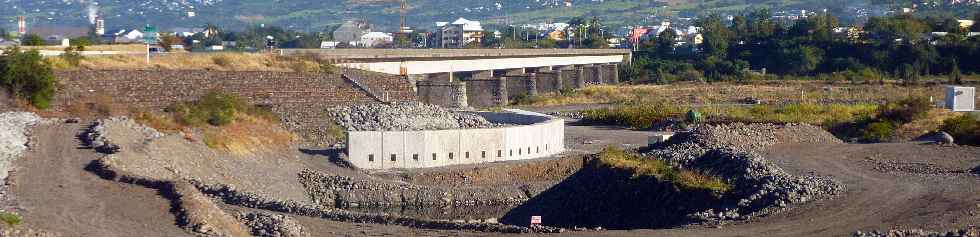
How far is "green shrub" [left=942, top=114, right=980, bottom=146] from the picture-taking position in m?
43.6

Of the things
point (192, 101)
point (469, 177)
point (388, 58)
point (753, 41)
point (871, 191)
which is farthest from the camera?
point (753, 41)

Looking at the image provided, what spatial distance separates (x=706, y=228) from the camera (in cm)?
2520

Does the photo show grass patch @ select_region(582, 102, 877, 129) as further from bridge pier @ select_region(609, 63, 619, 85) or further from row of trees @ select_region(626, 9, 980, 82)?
bridge pier @ select_region(609, 63, 619, 85)

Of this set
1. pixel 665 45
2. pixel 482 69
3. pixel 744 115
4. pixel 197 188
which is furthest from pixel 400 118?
pixel 665 45

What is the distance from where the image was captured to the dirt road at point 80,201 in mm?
23047

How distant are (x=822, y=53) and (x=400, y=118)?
79.9m

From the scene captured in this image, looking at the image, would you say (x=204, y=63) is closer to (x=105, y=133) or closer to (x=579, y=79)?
(x=105, y=133)

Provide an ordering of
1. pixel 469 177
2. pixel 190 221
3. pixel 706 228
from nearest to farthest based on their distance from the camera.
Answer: pixel 190 221 < pixel 706 228 < pixel 469 177

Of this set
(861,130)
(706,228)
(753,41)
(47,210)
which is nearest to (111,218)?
(47,210)

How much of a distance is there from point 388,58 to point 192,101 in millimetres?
24937

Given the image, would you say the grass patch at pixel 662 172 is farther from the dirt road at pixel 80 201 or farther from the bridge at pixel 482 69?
the bridge at pixel 482 69

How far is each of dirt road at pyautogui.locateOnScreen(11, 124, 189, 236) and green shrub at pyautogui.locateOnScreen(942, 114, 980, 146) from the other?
23.7 m

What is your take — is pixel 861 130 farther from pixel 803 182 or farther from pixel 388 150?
pixel 803 182

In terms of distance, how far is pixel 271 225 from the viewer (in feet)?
81.9
